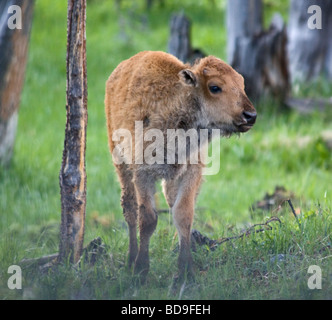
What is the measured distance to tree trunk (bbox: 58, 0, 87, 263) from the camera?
5344 millimetres

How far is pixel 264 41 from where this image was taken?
12.1m

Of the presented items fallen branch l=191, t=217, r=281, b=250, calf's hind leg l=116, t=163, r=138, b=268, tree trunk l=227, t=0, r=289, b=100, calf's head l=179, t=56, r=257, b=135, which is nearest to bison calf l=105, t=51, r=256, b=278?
calf's head l=179, t=56, r=257, b=135

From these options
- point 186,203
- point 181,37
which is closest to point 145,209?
point 186,203

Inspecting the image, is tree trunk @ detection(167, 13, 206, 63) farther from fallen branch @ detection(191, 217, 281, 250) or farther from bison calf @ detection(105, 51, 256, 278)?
fallen branch @ detection(191, 217, 281, 250)

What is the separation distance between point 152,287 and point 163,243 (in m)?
0.91

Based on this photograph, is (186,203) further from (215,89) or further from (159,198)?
(159,198)

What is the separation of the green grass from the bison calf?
366mm

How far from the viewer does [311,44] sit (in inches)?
551

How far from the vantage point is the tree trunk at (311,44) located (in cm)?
1381

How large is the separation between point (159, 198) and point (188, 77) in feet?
13.4

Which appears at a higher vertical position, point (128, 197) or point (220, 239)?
point (128, 197)

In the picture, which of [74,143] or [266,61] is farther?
[266,61]

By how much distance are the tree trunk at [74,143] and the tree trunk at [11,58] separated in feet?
13.6
